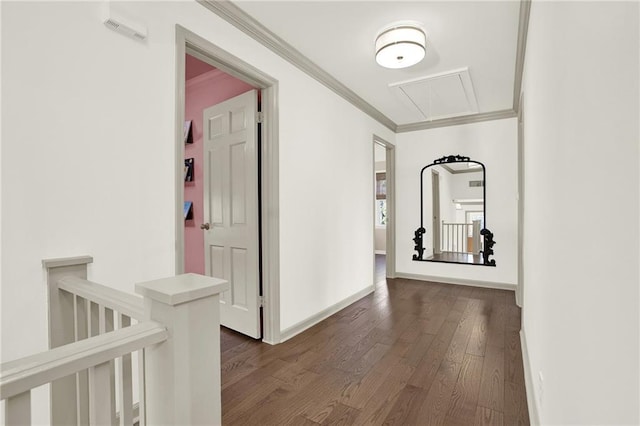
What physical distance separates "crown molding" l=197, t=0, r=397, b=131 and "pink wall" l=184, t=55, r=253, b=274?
0.87 meters

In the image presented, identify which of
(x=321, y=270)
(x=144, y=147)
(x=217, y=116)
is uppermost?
(x=217, y=116)

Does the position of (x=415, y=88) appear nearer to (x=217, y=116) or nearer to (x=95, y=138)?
(x=217, y=116)

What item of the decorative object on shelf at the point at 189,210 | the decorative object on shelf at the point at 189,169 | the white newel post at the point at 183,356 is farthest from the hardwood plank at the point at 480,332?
the decorative object on shelf at the point at 189,169

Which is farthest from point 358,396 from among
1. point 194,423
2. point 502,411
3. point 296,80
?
point 296,80

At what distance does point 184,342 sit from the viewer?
2.56ft

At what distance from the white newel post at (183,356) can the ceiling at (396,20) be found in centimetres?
205

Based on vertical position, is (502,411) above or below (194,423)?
below

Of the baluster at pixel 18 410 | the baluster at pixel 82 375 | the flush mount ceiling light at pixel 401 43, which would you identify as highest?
the flush mount ceiling light at pixel 401 43

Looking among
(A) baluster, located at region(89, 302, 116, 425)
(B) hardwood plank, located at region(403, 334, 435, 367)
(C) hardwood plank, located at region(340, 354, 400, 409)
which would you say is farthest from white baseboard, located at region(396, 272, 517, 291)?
(A) baluster, located at region(89, 302, 116, 425)

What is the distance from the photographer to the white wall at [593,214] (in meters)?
0.49

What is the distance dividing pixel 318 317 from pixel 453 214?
271 centimetres

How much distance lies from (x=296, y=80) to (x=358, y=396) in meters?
2.49

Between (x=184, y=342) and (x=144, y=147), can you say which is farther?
(x=144, y=147)

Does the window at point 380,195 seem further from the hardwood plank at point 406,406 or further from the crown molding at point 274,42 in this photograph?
the hardwood plank at point 406,406
